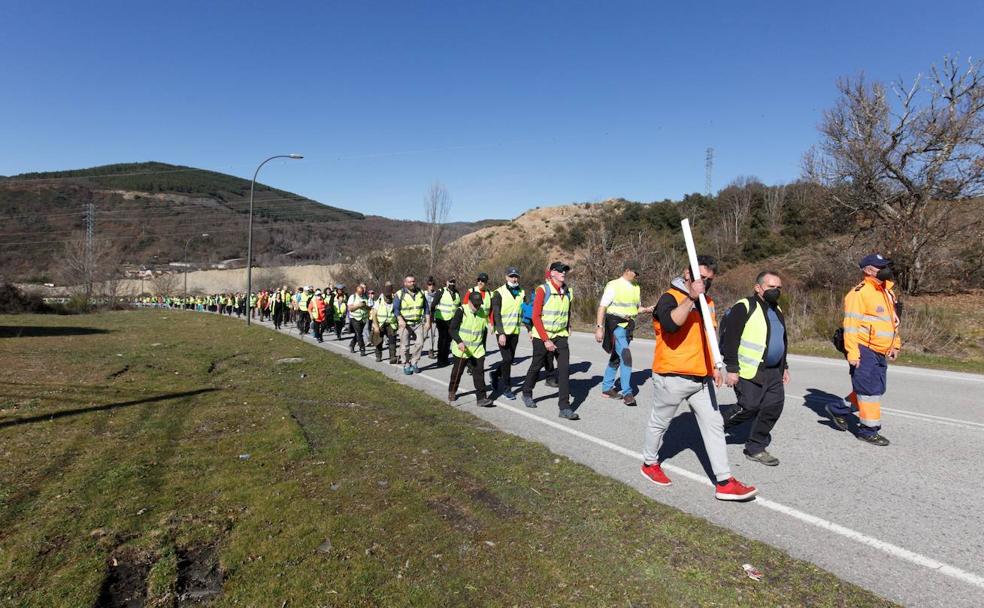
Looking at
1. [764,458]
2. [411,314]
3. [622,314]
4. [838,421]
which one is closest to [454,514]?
[764,458]

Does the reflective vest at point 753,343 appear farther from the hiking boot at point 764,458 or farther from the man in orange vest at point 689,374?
the man in orange vest at point 689,374

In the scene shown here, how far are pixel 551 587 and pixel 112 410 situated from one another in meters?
6.59

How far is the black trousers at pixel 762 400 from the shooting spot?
206 inches

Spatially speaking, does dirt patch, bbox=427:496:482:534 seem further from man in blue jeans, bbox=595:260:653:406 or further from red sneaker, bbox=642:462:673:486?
man in blue jeans, bbox=595:260:653:406

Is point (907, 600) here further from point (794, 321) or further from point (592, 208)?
point (592, 208)

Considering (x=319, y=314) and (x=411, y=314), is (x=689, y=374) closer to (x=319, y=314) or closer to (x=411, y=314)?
(x=411, y=314)

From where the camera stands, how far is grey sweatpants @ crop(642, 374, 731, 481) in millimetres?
4414

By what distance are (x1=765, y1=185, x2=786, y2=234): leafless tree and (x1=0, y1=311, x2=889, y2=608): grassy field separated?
171ft

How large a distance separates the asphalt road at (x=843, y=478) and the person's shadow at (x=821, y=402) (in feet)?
0.10

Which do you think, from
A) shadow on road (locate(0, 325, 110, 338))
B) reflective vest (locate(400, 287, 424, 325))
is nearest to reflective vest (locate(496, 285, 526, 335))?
reflective vest (locate(400, 287, 424, 325))

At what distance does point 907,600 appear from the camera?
3.03 meters

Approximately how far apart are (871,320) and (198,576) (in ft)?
21.8

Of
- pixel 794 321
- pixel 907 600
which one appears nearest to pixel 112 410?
pixel 907 600

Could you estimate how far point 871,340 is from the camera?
5.99 m
